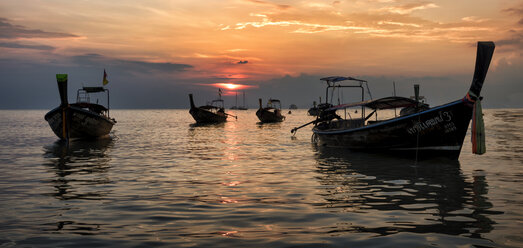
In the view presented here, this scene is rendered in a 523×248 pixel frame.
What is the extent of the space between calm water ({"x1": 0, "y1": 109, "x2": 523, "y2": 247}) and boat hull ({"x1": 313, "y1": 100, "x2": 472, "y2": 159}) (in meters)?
0.68

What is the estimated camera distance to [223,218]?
7.62 metres

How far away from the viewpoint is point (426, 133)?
16.5m

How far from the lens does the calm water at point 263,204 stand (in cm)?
634

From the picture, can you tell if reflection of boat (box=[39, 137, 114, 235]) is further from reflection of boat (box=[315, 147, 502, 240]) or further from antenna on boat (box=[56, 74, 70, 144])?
antenna on boat (box=[56, 74, 70, 144])

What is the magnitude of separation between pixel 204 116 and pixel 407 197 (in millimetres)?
54138

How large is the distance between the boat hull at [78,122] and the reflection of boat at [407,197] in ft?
59.7

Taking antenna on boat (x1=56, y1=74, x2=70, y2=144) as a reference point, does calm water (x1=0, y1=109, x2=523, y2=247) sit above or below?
below

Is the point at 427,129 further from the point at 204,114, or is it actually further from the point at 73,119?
the point at 204,114

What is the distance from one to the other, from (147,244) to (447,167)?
12836 millimetres

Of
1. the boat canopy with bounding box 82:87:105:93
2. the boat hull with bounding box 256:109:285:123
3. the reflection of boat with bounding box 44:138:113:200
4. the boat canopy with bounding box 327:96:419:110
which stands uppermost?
the boat canopy with bounding box 82:87:105:93

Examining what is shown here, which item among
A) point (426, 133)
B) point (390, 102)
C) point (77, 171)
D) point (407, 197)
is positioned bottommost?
point (77, 171)

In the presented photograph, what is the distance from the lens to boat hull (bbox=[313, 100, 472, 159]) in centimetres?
1564

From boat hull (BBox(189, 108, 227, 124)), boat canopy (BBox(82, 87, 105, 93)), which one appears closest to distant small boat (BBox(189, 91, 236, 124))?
boat hull (BBox(189, 108, 227, 124))

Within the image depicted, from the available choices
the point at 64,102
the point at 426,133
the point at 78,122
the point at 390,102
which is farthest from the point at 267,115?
the point at 426,133
